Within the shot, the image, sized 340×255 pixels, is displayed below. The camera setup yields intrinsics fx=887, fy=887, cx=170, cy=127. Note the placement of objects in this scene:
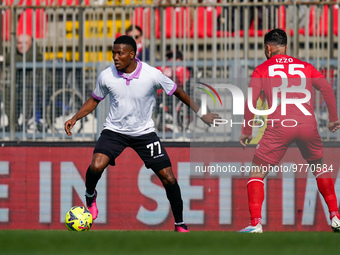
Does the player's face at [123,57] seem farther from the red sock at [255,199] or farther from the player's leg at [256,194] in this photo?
the red sock at [255,199]

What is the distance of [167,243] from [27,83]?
505 centimetres

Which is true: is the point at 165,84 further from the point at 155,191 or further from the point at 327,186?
the point at 155,191

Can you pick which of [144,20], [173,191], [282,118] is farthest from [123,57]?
[144,20]

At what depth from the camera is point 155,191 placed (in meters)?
12.0

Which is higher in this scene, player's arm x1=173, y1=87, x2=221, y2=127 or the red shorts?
player's arm x1=173, y1=87, x2=221, y2=127

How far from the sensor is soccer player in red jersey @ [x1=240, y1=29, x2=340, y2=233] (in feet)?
30.0

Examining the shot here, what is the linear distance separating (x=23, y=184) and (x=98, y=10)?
2.61 m

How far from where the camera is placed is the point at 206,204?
11961mm

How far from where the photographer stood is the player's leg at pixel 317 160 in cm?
921

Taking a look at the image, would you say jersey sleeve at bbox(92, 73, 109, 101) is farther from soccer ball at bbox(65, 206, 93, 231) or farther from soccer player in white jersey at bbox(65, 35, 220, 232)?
soccer ball at bbox(65, 206, 93, 231)

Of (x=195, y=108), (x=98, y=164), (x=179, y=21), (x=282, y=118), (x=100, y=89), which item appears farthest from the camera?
(x=179, y=21)

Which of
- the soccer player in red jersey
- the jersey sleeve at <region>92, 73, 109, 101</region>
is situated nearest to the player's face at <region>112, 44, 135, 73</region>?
the jersey sleeve at <region>92, 73, 109, 101</region>

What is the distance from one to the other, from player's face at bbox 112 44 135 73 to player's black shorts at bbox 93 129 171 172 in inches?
27.3

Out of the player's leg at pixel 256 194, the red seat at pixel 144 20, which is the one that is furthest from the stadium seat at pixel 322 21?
the player's leg at pixel 256 194
